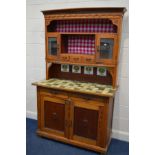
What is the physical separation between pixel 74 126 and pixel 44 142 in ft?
1.78

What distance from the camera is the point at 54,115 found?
2.35 m

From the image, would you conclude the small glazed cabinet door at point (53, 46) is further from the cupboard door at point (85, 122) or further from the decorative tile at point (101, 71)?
the cupboard door at point (85, 122)

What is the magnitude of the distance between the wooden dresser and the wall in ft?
0.64

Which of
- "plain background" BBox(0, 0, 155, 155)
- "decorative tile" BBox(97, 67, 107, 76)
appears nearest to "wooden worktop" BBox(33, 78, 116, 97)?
"decorative tile" BBox(97, 67, 107, 76)

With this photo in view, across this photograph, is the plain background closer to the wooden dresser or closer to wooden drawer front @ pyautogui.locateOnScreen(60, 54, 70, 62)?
the wooden dresser

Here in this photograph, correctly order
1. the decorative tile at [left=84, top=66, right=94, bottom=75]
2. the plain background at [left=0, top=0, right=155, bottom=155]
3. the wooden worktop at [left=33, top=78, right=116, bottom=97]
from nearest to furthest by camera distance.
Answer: the plain background at [left=0, top=0, right=155, bottom=155]
the wooden worktop at [left=33, top=78, right=116, bottom=97]
the decorative tile at [left=84, top=66, right=94, bottom=75]

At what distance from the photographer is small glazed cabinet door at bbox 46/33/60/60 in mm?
2335

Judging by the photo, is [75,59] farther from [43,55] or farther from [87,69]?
[43,55]

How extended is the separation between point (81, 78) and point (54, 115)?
661 mm

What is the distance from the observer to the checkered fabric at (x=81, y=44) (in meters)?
2.38
